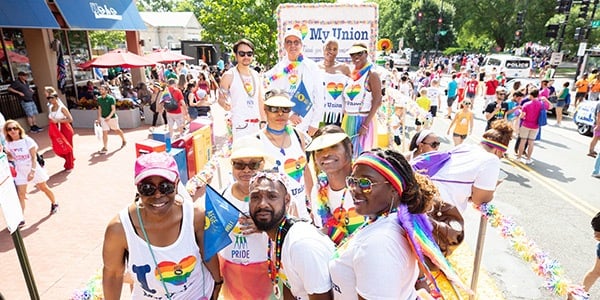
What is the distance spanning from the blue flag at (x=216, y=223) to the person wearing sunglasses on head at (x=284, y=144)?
998 millimetres

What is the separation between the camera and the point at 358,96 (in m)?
5.45

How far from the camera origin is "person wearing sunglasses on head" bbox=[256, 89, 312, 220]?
11.0ft

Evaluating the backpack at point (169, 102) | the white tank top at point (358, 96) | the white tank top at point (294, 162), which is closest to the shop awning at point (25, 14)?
the backpack at point (169, 102)

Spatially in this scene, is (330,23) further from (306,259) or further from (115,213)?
(306,259)

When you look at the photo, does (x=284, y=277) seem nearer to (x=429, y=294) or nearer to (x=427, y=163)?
(x=429, y=294)

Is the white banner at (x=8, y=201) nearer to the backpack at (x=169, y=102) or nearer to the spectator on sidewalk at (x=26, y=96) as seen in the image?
the backpack at (x=169, y=102)

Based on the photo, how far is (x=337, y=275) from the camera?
1.76 metres

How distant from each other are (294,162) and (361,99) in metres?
2.38

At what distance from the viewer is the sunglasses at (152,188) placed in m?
2.05

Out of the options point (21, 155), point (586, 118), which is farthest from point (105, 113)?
point (586, 118)

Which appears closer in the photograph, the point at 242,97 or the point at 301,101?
the point at 242,97

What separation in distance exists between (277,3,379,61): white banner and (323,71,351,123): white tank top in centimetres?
325

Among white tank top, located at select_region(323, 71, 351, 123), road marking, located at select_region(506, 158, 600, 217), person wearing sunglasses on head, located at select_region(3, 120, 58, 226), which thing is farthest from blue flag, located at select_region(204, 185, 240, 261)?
road marking, located at select_region(506, 158, 600, 217)

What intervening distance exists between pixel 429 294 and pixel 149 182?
167 cm
